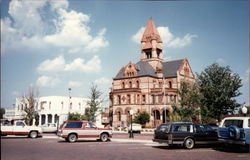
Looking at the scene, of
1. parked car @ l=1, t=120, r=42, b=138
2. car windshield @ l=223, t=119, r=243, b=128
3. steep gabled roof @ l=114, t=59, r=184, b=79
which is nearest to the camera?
car windshield @ l=223, t=119, r=243, b=128

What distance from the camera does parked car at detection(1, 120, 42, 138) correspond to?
906 inches

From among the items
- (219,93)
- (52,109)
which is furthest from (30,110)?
(219,93)

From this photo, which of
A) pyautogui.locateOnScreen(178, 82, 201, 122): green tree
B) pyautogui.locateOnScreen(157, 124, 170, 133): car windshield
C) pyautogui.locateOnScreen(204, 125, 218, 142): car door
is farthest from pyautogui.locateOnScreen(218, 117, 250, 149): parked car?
pyautogui.locateOnScreen(178, 82, 201, 122): green tree

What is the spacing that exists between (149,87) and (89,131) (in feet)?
114

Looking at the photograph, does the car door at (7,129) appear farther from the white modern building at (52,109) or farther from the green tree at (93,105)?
the white modern building at (52,109)

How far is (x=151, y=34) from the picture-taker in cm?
6538

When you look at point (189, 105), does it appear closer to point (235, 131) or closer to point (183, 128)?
point (183, 128)

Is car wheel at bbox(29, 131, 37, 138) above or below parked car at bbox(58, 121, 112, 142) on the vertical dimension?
below

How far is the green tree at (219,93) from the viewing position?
34.1m

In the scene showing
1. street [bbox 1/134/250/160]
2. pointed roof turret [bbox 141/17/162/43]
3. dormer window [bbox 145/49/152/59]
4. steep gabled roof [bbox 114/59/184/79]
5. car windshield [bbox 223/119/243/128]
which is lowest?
street [bbox 1/134/250/160]

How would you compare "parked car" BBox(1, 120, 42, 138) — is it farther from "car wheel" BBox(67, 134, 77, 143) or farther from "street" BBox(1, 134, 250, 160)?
"street" BBox(1, 134, 250, 160)

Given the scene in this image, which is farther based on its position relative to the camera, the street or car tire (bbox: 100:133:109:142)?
car tire (bbox: 100:133:109:142)

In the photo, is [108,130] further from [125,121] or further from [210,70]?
[125,121]

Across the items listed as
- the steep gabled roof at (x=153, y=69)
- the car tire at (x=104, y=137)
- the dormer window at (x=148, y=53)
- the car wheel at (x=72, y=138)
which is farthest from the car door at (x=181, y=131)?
the dormer window at (x=148, y=53)
